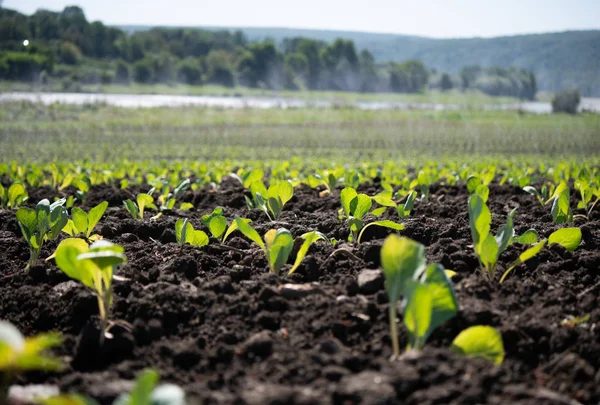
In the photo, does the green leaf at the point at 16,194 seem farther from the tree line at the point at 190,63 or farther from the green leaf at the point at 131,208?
the tree line at the point at 190,63

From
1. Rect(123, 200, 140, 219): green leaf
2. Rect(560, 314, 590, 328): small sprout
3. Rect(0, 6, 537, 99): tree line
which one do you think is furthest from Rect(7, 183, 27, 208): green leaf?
Rect(0, 6, 537, 99): tree line

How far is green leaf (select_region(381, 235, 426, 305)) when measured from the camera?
63.6 inches

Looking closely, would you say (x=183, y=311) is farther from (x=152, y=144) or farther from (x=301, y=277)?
(x=152, y=144)

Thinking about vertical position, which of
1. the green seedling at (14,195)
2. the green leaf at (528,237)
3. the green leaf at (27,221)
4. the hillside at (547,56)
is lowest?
the green seedling at (14,195)

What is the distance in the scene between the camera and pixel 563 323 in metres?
1.84

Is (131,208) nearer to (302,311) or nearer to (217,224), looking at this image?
(217,224)

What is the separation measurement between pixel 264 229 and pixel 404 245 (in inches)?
65.7

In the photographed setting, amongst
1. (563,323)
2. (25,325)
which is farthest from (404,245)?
(25,325)

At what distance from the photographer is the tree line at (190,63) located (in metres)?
55.2

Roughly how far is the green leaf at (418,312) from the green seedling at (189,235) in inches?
56.5

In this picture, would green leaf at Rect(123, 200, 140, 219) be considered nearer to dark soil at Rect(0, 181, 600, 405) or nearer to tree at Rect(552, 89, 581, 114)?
dark soil at Rect(0, 181, 600, 405)

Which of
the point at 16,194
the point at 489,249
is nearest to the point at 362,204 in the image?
the point at 489,249

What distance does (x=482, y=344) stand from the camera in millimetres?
1576

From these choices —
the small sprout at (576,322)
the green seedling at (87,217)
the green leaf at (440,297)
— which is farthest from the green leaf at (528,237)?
the green seedling at (87,217)
